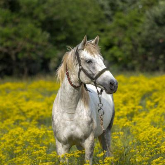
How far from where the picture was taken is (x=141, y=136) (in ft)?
19.4

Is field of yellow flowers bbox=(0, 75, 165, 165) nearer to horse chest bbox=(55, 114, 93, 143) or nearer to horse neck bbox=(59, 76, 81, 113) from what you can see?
horse chest bbox=(55, 114, 93, 143)

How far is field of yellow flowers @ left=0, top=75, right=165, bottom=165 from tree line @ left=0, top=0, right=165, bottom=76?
11.5 metres

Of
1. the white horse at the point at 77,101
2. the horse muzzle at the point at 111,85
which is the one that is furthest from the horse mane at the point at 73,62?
the horse muzzle at the point at 111,85

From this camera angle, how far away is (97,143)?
7160mm

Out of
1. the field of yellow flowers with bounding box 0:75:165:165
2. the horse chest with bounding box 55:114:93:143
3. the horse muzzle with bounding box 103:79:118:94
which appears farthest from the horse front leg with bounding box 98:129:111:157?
the horse muzzle with bounding box 103:79:118:94

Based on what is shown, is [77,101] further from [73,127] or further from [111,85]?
[111,85]

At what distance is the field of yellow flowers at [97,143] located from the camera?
5.78m

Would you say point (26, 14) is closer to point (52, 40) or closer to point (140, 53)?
point (52, 40)

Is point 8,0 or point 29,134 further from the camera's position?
point 8,0

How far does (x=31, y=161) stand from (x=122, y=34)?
32774 millimetres

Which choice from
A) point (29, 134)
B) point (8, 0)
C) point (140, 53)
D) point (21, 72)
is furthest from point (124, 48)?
point (29, 134)

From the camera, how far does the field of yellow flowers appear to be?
5.78 metres

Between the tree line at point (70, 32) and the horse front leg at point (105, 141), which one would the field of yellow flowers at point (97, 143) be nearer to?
the horse front leg at point (105, 141)

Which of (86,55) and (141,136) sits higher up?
(86,55)
